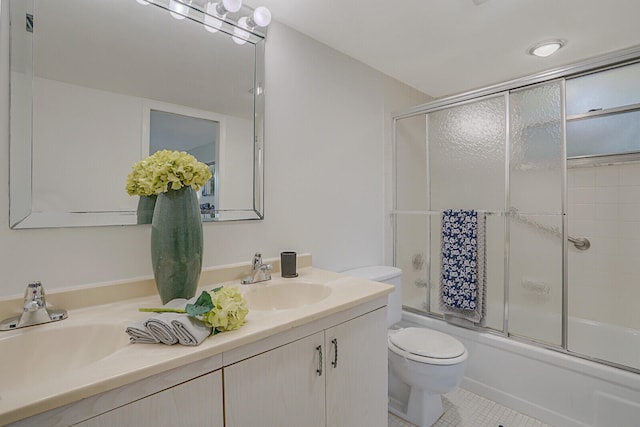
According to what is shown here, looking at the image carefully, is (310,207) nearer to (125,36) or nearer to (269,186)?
(269,186)

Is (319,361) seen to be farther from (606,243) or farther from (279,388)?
(606,243)

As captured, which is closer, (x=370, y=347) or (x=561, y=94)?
(x=370, y=347)

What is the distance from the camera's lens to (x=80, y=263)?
40.8 inches

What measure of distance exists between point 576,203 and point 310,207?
6.69 ft

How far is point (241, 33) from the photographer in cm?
145

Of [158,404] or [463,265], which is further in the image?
[463,265]

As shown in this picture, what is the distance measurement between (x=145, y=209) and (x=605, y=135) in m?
2.87

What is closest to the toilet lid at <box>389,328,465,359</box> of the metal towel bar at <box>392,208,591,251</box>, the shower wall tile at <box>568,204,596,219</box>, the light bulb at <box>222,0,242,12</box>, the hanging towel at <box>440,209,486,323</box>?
the hanging towel at <box>440,209,486,323</box>

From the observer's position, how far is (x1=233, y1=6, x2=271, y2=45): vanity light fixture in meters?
1.36

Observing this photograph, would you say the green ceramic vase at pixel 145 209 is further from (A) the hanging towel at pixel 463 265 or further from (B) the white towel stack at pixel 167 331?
(A) the hanging towel at pixel 463 265

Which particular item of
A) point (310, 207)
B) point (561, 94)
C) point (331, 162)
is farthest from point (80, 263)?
point (561, 94)

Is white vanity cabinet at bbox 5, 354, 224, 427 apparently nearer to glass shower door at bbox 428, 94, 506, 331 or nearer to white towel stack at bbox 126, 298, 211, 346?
white towel stack at bbox 126, 298, 211, 346

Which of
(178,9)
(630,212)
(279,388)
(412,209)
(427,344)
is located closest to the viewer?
(279,388)

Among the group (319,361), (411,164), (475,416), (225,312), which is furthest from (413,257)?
(225,312)
